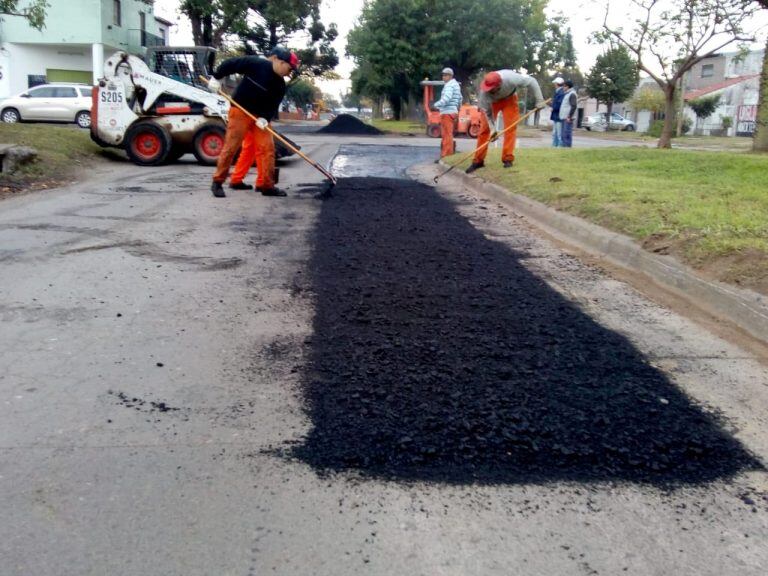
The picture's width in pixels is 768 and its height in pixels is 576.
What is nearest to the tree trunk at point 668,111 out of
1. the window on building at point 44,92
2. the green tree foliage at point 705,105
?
the window on building at point 44,92

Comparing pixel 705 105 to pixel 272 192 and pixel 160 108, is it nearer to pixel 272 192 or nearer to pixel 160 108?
pixel 160 108

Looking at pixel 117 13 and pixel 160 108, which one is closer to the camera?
pixel 160 108

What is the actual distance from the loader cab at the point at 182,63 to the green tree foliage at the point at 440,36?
29930 millimetres

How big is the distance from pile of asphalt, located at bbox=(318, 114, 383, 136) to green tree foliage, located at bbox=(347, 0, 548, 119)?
27.8 feet

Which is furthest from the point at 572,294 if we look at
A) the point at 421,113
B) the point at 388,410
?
the point at 421,113

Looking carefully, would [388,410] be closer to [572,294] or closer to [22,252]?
[572,294]

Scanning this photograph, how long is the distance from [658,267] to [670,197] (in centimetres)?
248

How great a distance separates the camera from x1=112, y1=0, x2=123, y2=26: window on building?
39.7 metres

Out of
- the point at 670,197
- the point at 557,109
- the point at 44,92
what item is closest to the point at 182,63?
the point at 557,109

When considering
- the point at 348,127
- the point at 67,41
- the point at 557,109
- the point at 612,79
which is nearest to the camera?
the point at 557,109

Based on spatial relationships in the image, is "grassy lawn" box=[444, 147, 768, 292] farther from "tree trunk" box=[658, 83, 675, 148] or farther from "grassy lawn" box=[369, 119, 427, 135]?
"grassy lawn" box=[369, 119, 427, 135]

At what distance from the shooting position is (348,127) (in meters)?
37.5

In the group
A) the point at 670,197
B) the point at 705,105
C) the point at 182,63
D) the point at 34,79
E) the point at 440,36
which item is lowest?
the point at 670,197

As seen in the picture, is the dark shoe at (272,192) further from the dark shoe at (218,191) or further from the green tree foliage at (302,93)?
the green tree foliage at (302,93)
